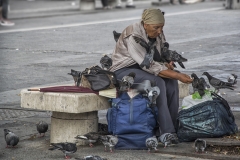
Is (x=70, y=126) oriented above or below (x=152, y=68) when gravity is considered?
below

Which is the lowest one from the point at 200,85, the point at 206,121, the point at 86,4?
the point at 86,4

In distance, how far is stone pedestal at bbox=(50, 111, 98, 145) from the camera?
6.12m

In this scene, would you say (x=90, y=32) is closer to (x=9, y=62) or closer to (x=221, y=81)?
(x=9, y=62)

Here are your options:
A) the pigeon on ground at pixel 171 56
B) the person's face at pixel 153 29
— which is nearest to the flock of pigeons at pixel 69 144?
the pigeon on ground at pixel 171 56

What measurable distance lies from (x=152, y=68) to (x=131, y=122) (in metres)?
0.53

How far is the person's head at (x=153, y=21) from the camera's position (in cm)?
615

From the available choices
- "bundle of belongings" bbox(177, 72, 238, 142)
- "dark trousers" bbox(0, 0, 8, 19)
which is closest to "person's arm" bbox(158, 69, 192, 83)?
"bundle of belongings" bbox(177, 72, 238, 142)

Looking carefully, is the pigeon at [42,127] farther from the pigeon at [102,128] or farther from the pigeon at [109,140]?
the pigeon at [109,140]

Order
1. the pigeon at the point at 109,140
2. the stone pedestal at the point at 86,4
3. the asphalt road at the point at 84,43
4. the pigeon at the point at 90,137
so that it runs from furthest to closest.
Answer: the stone pedestal at the point at 86,4
the asphalt road at the point at 84,43
the pigeon at the point at 90,137
the pigeon at the point at 109,140

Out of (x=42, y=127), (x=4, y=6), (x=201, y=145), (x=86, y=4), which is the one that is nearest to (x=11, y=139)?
(x=42, y=127)

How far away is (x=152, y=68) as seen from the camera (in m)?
6.17

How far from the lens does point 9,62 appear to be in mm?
11922

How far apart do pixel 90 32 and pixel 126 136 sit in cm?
1062

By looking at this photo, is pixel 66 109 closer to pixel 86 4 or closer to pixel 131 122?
pixel 131 122
